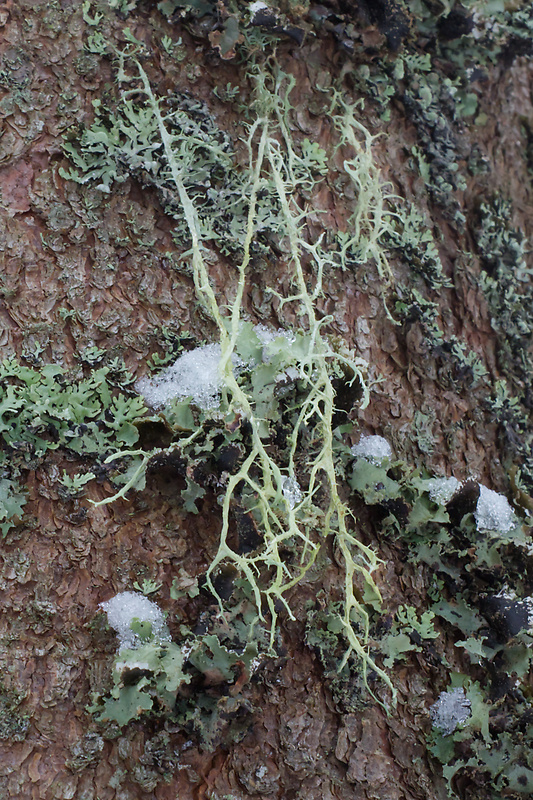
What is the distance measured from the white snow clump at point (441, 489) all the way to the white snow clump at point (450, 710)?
1.33ft

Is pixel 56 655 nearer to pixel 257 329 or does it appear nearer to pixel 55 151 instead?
pixel 257 329

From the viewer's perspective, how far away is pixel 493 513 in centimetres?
157

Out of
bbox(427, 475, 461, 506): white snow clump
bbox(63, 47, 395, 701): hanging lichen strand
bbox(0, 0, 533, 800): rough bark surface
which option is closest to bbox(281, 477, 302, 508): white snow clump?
bbox(63, 47, 395, 701): hanging lichen strand

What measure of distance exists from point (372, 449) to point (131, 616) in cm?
63

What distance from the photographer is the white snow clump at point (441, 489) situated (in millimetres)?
1497

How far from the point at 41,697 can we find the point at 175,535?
383mm

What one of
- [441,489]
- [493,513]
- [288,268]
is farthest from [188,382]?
[493,513]

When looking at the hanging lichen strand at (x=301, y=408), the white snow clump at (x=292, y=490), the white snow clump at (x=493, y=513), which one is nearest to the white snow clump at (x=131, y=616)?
the hanging lichen strand at (x=301, y=408)

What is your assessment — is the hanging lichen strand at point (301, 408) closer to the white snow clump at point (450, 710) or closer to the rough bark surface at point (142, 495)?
the rough bark surface at point (142, 495)

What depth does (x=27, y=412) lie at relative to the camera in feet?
4.24

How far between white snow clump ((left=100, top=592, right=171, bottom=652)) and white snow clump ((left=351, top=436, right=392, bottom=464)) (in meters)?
0.54

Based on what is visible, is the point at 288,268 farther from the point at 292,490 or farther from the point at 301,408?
the point at 292,490

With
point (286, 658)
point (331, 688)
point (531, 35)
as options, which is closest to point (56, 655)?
point (286, 658)

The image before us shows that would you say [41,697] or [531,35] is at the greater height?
[531,35]
